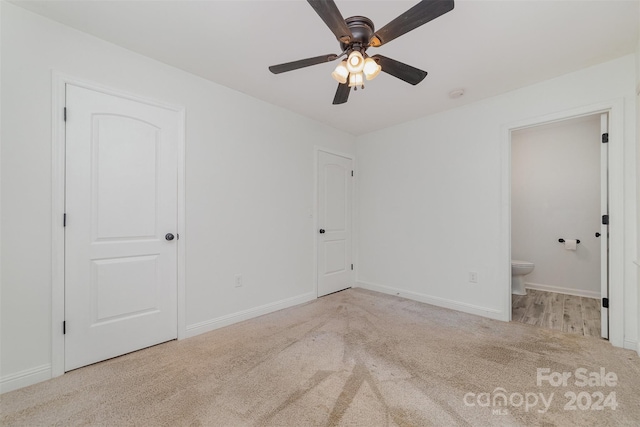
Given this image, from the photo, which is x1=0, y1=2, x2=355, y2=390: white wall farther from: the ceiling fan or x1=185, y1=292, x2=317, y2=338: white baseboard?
the ceiling fan

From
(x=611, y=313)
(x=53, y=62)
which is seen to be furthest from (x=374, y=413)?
(x=53, y=62)

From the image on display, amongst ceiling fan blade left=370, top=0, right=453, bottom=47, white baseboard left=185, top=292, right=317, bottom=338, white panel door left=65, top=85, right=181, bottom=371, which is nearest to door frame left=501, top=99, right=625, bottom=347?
ceiling fan blade left=370, top=0, right=453, bottom=47

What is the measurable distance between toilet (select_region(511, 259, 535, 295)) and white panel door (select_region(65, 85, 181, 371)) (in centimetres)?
424

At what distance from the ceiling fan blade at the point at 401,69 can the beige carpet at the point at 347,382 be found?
6.66 ft

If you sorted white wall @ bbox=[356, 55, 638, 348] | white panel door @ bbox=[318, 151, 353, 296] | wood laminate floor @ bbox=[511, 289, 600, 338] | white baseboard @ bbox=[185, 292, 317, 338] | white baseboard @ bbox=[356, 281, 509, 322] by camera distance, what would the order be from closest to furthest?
white wall @ bbox=[356, 55, 638, 348], white baseboard @ bbox=[185, 292, 317, 338], wood laminate floor @ bbox=[511, 289, 600, 338], white baseboard @ bbox=[356, 281, 509, 322], white panel door @ bbox=[318, 151, 353, 296]

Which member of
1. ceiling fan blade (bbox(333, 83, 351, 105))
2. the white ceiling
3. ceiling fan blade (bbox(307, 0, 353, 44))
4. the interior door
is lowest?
the interior door

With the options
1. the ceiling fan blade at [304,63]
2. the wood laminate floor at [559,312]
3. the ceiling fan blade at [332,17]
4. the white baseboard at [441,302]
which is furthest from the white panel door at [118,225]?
the wood laminate floor at [559,312]

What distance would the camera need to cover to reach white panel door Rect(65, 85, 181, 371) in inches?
78.0

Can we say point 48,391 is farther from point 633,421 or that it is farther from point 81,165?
point 633,421

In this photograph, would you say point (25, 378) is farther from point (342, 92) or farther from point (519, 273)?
point (519, 273)

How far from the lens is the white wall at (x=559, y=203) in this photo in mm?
3715

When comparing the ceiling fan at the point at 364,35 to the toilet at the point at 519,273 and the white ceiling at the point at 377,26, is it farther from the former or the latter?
the toilet at the point at 519,273

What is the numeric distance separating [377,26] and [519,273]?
3684mm

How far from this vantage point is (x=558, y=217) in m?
3.97
